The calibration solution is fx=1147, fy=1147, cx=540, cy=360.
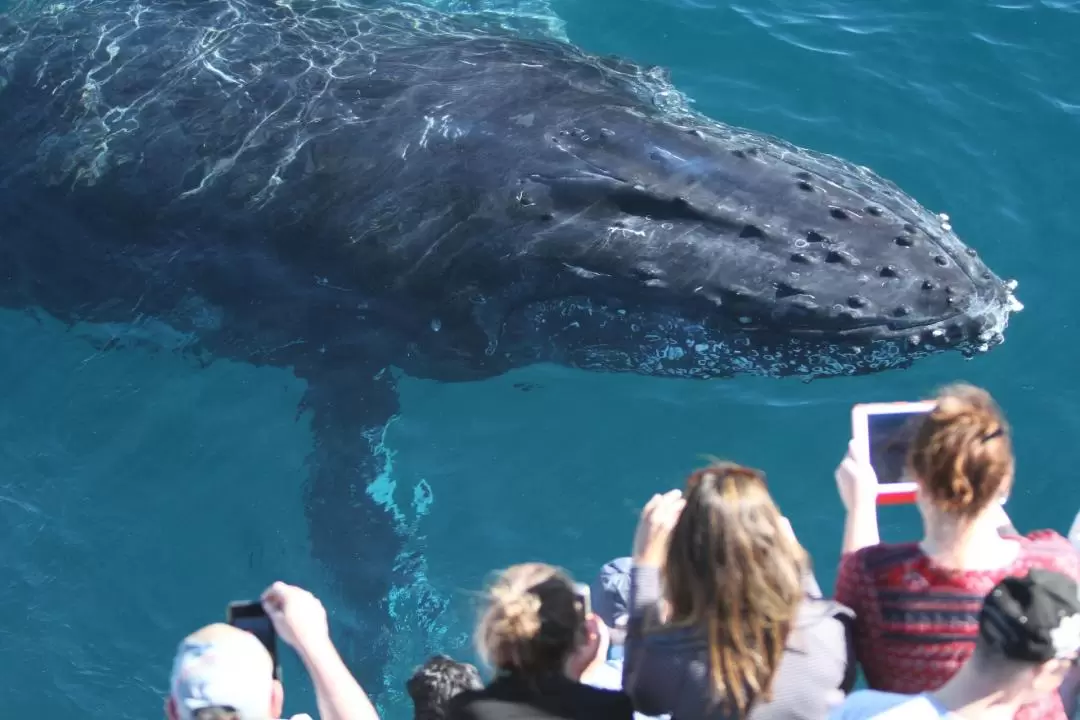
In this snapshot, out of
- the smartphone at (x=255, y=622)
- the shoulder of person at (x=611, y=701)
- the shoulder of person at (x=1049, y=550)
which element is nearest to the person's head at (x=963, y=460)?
the shoulder of person at (x=1049, y=550)

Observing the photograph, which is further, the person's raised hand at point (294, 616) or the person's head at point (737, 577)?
the person's raised hand at point (294, 616)

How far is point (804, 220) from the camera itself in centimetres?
922

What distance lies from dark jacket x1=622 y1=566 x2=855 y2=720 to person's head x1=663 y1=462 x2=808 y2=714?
0.10 meters

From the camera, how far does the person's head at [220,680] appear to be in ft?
18.1

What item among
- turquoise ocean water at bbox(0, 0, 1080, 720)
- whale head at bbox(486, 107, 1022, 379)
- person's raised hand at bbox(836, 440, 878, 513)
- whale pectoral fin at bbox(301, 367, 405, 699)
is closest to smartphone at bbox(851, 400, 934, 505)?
person's raised hand at bbox(836, 440, 878, 513)

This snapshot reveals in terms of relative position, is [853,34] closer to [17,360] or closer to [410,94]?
[410,94]

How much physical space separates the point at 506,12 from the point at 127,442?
8.07 m

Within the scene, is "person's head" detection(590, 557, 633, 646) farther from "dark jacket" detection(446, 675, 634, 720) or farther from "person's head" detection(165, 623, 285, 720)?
"person's head" detection(165, 623, 285, 720)

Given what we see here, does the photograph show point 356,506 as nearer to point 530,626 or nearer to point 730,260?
point 730,260

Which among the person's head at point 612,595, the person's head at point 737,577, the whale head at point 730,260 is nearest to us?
the person's head at point 737,577

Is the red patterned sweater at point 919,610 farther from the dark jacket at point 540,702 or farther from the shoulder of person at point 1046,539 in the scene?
the dark jacket at point 540,702

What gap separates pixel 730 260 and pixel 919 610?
4343 millimetres

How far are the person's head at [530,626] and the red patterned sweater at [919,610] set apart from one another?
1411 mm

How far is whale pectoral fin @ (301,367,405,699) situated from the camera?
10766 millimetres
